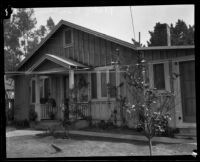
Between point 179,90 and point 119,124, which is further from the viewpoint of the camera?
point 119,124

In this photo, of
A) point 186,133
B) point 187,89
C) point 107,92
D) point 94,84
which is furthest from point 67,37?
point 186,133

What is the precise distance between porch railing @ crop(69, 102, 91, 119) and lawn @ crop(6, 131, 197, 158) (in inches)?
93.5

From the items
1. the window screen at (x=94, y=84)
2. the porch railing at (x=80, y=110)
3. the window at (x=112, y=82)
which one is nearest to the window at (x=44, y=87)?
the porch railing at (x=80, y=110)

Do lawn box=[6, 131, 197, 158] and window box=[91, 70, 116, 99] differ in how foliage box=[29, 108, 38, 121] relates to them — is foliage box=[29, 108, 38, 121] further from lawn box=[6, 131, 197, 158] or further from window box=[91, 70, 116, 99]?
lawn box=[6, 131, 197, 158]

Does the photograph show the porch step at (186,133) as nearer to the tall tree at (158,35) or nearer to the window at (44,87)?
the tall tree at (158,35)

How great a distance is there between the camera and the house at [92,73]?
7.69 m

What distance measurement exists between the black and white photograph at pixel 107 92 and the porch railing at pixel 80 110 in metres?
0.04

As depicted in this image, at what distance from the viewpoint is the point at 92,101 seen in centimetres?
1000

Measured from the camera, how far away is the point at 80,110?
389 inches

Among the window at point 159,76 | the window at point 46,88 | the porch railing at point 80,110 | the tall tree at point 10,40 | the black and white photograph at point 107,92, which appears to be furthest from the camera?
the window at point 46,88

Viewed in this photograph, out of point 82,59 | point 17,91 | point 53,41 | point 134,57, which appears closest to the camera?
point 134,57

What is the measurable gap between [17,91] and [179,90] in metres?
9.52
